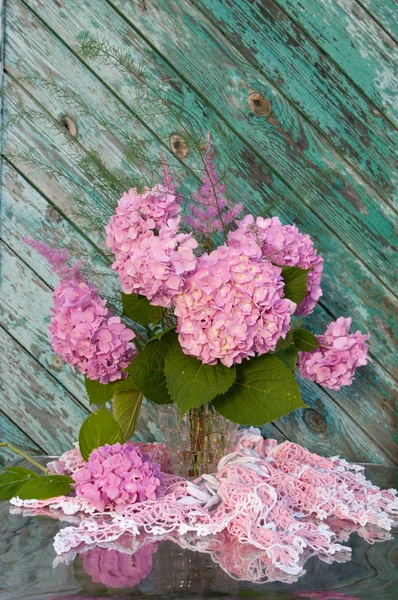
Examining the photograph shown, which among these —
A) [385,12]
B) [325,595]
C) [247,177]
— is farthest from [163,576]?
[385,12]

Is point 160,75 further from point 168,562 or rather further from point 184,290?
point 168,562

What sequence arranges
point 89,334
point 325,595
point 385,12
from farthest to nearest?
1. point 385,12
2. point 89,334
3. point 325,595

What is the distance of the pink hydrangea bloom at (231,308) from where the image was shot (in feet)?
2.94

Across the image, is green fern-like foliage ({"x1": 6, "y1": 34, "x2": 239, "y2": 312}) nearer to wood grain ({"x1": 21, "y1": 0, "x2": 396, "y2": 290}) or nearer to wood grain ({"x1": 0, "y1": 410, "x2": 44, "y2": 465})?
wood grain ({"x1": 21, "y1": 0, "x2": 396, "y2": 290})

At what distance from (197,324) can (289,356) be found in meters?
0.18

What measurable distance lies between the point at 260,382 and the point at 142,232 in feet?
0.83

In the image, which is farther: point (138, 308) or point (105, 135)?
point (105, 135)

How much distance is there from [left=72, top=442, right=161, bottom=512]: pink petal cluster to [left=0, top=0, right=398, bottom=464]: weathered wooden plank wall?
0.52 meters

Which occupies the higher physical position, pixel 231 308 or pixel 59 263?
pixel 231 308

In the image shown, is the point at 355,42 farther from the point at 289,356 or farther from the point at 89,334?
the point at 89,334

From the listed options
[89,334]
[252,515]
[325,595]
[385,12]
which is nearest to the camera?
[325,595]

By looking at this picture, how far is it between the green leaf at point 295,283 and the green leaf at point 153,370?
170 mm

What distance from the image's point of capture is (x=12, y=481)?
3.45 feet

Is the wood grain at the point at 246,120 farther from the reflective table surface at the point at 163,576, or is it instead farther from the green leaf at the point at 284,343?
the reflective table surface at the point at 163,576
